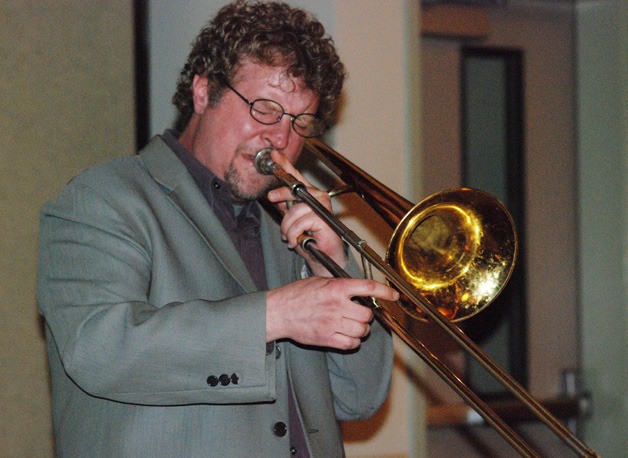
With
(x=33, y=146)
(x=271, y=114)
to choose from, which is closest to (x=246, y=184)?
(x=271, y=114)

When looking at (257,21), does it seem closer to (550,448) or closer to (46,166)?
(46,166)

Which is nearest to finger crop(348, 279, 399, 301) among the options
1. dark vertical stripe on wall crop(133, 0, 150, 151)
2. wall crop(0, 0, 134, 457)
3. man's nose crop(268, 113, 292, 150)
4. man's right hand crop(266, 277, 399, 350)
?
man's right hand crop(266, 277, 399, 350)

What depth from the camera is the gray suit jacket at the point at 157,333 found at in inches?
65.6

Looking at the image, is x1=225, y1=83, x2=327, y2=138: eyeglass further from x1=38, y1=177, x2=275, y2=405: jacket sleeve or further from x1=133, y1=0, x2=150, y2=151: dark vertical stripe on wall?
x1=133, y1=0, x2=150, y2=151: dark vertical stripe on wall

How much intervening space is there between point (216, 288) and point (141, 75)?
140cm

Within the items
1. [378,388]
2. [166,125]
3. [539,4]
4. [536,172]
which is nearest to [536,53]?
[539,4]

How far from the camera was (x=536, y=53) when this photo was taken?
481 cm

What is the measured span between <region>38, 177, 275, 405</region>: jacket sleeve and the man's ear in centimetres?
50

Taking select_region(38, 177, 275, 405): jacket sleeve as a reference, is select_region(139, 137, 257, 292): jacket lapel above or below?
above

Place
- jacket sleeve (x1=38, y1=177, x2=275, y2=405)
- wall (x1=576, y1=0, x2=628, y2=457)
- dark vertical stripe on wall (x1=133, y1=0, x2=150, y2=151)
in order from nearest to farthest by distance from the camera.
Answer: jacket sleeve (x1=38, y1=177, x2=275, y2=405) < dark vertical stripe on wall (x1=133, y1=0, x2=150, y2=151) < wall (x1=576, y1=0, x2=628, y2=457)

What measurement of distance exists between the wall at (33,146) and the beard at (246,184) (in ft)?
2.57

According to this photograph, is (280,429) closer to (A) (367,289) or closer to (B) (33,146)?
(A) (367,289)

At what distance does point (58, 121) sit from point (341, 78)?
88 centimetres

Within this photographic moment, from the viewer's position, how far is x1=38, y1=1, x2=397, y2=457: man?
5.48 feet
